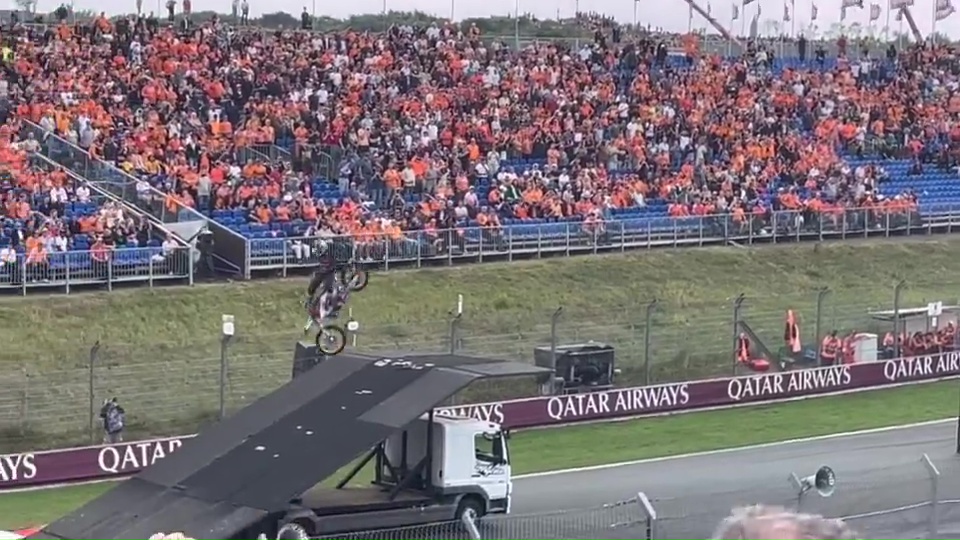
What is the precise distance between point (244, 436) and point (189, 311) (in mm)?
12363

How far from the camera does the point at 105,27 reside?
4312 centimetres

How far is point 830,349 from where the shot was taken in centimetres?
3619

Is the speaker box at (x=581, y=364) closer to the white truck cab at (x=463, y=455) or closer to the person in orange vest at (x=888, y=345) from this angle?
the white truck cab at (x=463, y=455)

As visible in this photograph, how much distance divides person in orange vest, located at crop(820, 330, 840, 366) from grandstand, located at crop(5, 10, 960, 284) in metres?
6.80

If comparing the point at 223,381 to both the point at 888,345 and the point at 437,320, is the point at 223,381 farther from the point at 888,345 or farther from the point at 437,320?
the point at 888,345

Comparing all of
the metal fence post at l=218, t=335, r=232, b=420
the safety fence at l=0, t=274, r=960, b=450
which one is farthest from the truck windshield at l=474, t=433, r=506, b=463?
the metal fence post at l=218, t=335, r=232, b=420

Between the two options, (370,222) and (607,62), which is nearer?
(370,222)

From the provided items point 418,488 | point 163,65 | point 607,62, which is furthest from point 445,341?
point 607,62

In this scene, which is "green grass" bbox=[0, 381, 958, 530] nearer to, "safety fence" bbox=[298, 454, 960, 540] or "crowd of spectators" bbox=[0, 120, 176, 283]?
"safety fence" bbox=[298, 454, 960, 540]

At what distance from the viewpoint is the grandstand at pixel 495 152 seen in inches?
1436

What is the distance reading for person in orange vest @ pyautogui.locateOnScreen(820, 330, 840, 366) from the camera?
1422 inches

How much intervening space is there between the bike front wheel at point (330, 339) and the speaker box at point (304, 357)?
15cm

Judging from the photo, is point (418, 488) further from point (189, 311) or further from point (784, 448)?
point (189, 311)

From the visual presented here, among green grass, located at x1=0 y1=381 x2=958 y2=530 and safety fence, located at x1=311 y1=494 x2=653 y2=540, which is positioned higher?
safety fence, located at x1=311 y1=494 x2=653 y2=540
